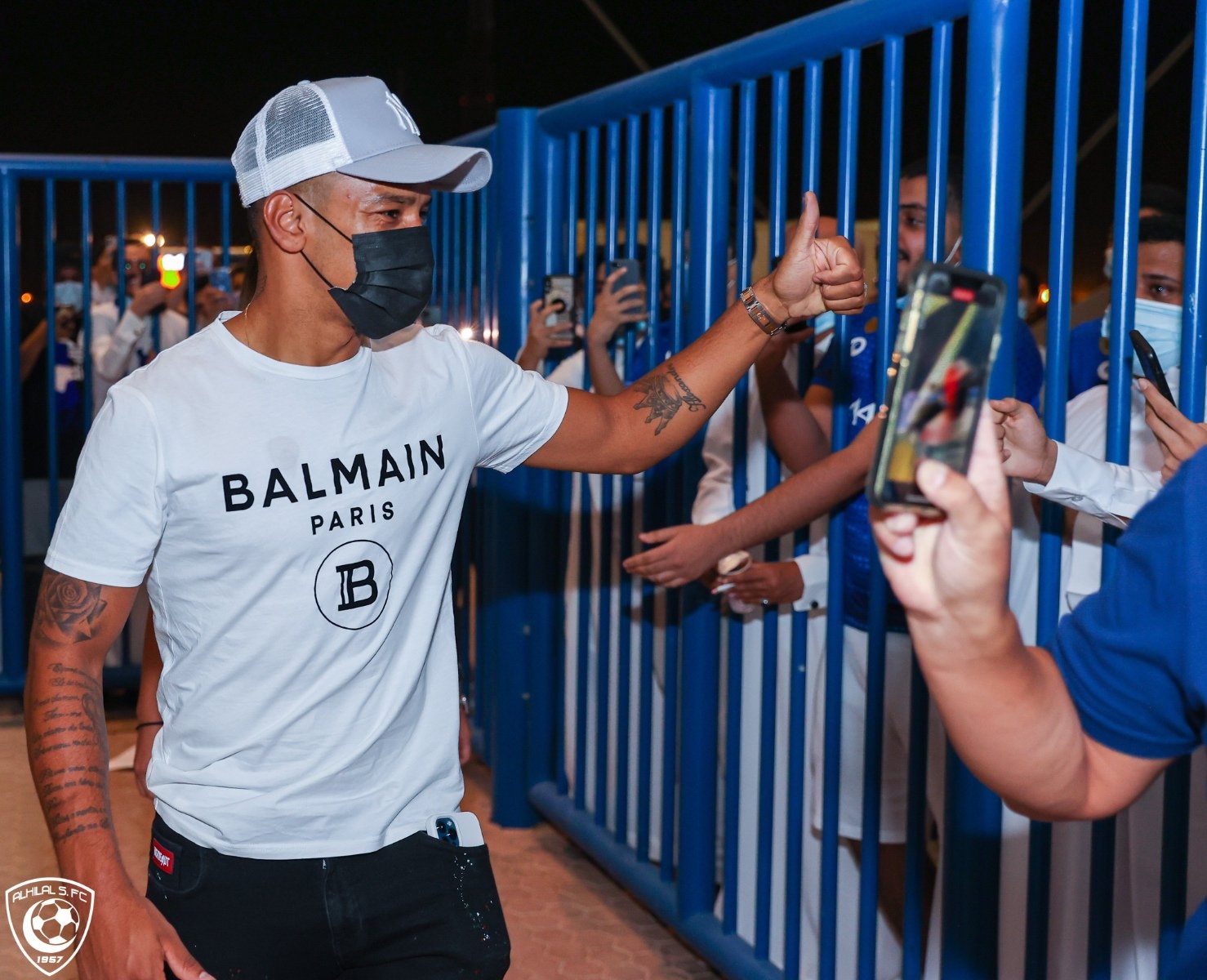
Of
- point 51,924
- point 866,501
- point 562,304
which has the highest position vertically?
point 562,304

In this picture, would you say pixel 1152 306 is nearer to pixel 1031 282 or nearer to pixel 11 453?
pixel 1031 282

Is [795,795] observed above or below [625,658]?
below

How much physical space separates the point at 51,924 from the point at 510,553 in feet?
6.59

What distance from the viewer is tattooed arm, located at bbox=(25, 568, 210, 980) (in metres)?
1.48

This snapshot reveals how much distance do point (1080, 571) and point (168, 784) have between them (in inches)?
58.6

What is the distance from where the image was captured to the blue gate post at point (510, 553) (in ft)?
13.0

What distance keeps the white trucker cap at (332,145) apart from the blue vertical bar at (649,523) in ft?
4.29

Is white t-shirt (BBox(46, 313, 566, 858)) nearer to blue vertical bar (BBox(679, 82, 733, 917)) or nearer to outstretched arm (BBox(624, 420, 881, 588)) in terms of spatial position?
outstretched arm (BBox(624, 420, 881, 588))

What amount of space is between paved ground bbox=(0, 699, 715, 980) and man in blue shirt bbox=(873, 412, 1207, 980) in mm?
2232

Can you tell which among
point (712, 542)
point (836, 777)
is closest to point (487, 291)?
point (712, 542)

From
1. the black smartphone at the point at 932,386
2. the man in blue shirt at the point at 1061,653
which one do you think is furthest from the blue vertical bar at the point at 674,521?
the black smartphone at the point at 932,386

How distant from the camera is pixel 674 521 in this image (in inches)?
123

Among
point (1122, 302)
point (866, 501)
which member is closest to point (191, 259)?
point (866, 501)

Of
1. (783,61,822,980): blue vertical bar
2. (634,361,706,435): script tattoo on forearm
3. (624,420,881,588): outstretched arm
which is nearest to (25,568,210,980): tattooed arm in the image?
(634,361,706,435): script tattoo on forearm
